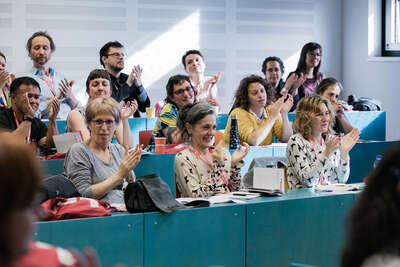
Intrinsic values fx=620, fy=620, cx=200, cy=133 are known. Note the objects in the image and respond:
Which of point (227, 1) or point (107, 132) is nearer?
point (107, 132)

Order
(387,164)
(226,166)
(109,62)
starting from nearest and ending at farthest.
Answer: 1. (387,164)
2. (226,166)
3. (109,62)

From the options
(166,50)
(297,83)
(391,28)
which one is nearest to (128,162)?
(297,83)

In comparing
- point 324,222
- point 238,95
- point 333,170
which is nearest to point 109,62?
point 238,95

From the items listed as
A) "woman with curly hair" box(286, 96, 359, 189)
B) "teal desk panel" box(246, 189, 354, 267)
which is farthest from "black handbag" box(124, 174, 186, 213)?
"woman with curly hair" box(286, 96, 359, 189)

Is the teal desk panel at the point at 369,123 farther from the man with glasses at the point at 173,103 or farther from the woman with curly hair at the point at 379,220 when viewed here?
the woman with curly hair at the point at 379,220

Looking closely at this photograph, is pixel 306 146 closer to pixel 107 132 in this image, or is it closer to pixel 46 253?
pixel 107 132

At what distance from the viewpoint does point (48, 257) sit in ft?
4.09

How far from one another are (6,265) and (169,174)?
3945mm

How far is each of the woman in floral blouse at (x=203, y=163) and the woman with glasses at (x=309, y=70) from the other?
3.36 meters

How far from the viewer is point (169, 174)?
4.98 meters

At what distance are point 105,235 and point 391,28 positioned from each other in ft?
24.4

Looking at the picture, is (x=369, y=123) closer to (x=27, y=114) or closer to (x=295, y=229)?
(x=295, y=229)

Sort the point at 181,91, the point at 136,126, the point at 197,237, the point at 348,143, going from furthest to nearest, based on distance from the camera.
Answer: the point at 136,126, the point at 181,91, the point at 348,143, the point at 197,237

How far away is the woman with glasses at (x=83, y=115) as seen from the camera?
189 inches
